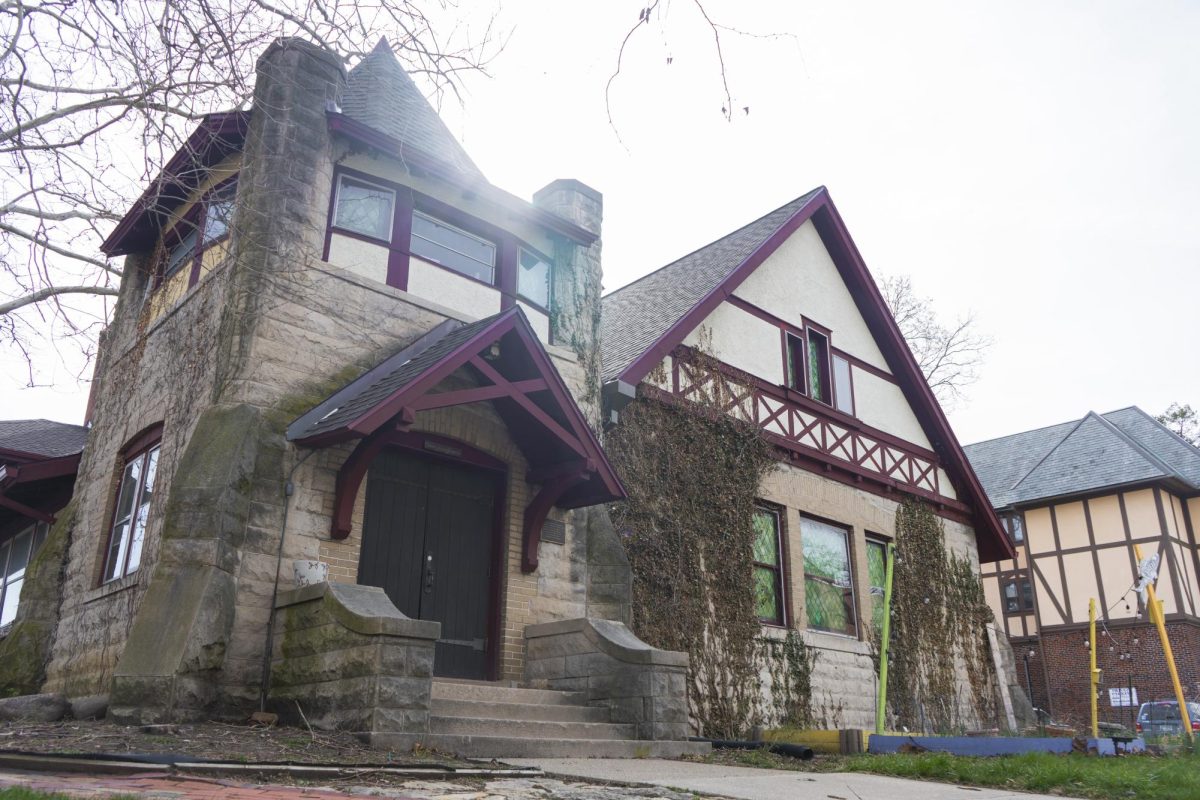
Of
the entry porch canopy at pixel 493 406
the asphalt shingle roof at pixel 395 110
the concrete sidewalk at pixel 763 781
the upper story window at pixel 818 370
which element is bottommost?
the concrete sidewalk at pixel 763 781

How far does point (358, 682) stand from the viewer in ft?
23.0

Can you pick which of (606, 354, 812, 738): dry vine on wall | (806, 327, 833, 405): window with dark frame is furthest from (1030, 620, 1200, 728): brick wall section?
(606, 354, 812, 738): dry vine on wall

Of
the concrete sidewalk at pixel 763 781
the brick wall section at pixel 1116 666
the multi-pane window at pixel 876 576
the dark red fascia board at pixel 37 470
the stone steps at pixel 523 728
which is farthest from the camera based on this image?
the brick wall section at pixel 1116 666

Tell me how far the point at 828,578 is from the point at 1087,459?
16481mm

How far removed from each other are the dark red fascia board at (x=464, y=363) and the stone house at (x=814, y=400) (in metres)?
2.16

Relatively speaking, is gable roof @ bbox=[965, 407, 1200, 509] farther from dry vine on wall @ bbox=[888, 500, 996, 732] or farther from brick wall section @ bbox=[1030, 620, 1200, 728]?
dry vine on wall @ bbox=[888, 500, 996, 732]

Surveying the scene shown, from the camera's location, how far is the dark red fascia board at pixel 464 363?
8156 millimetres

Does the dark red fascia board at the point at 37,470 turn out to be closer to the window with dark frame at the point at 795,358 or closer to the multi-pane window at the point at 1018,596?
the window with dark frame at the point at 795,358

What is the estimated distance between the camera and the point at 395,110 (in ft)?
37.9

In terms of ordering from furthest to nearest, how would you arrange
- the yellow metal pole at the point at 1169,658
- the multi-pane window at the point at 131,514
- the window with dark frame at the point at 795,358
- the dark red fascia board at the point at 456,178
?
the window with dark frame at the point at 795,358, the yellow metal pole at the point at 1169,658, the dark red fascia board at the point at 456,178, the multi-pane window at the point at 131,514

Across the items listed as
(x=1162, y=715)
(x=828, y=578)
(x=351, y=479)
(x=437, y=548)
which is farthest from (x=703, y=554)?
(x=1162, y=715)

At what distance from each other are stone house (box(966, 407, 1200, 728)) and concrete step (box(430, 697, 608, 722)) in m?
19.3

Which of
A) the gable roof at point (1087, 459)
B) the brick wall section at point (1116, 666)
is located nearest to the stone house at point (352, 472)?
the brick wall section at point (1116, 666)

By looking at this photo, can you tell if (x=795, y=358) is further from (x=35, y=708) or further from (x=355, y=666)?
(x=35, y=708)
